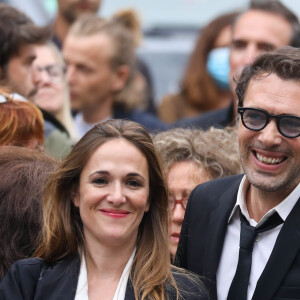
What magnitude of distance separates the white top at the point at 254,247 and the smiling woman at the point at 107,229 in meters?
0.14

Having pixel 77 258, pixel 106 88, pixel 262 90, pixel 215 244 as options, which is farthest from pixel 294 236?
pixel 106 88

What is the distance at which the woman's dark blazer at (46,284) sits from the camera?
3391 millimetres

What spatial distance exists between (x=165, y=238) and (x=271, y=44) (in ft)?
9.25

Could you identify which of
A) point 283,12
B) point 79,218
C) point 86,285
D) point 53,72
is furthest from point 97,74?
point 86,285

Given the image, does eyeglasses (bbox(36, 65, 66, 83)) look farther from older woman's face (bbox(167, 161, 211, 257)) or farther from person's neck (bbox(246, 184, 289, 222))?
person's neck (bbox(246, 184, 289, 222))

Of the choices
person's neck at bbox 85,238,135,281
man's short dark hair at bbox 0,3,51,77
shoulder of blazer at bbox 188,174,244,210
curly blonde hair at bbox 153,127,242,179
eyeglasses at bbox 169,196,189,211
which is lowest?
person's neck at bbox 85,238,135,281

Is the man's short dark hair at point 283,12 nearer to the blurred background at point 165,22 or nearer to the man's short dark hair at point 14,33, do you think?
the man's short dark hair at point 14,33

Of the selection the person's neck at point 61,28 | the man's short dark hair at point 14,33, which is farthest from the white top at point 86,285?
the person's neck at point 61,28

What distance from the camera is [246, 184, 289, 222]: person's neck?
3.56 metres

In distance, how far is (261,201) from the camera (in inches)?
142

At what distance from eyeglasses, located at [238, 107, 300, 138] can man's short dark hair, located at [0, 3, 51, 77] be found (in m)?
2.32

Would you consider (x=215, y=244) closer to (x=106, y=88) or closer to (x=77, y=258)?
(x=77, y=258)

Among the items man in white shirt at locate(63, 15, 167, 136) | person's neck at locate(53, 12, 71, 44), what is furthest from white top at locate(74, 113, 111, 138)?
person's neck at locate(53, 12, 71, 44)

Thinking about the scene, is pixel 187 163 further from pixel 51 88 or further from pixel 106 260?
pixel 51 88
